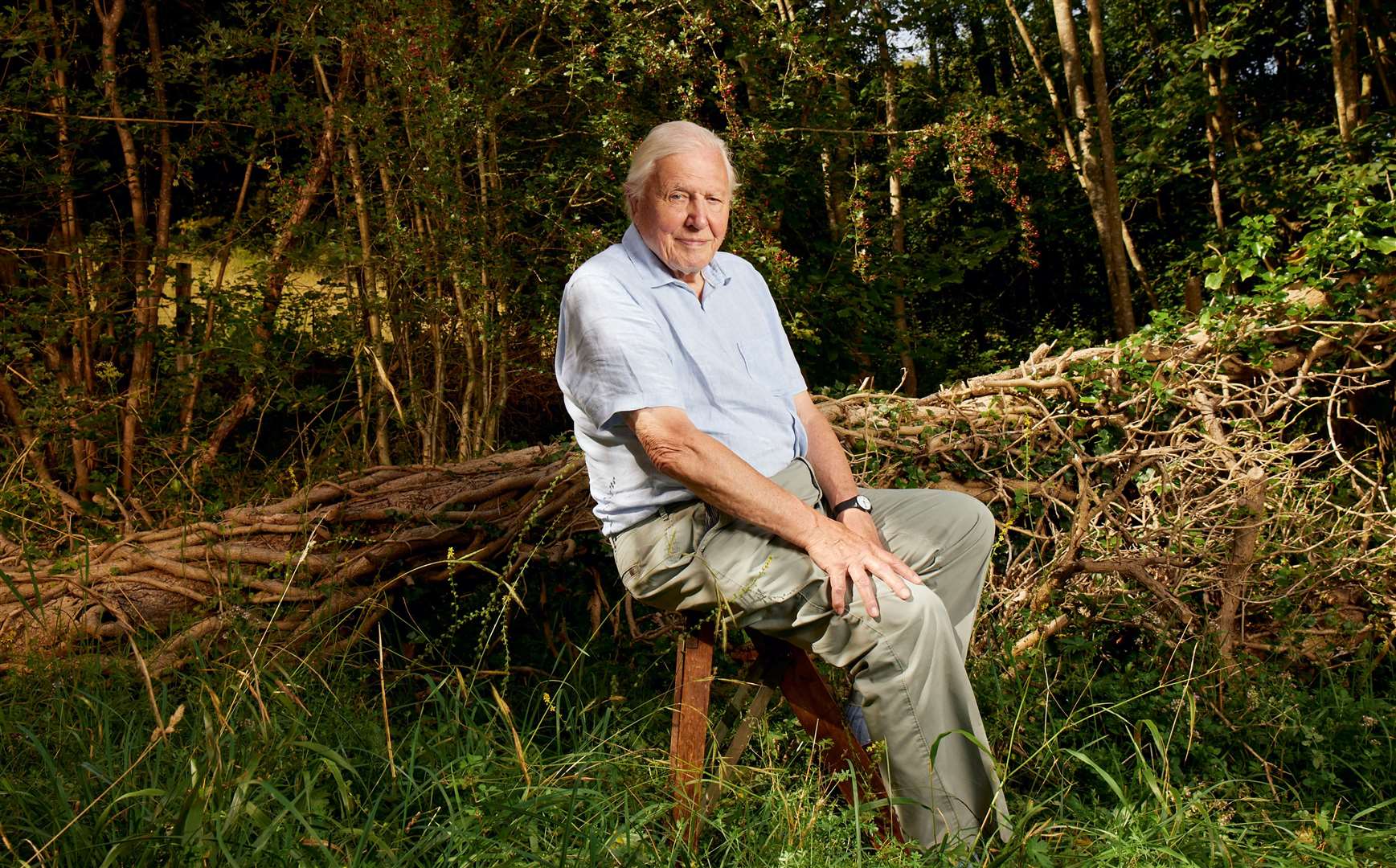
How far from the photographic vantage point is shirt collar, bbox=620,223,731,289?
234 cm

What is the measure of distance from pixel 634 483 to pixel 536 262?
3.66 m

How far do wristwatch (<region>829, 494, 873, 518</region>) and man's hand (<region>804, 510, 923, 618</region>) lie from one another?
0.34 m

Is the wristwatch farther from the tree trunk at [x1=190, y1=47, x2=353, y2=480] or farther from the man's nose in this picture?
the tree trunk at [x1=190, y1=47, x2=353, y2=480]

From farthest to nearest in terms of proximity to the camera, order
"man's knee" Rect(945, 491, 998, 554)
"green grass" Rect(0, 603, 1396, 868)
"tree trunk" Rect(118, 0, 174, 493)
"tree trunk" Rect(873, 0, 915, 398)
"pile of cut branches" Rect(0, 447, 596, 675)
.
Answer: "tree trunk" Rect(873, 0, 915, 398) < "tree trunk" Rect(118, 0, 174, 493) < "pile of cut branches" Rect(0, 447, 596, 675) < "man's knee" Rect(945, 491, 998, 554) < "green grass" Rect(0, 603, 1396, 868)

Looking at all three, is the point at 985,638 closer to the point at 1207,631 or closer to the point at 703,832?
the point at 1207,631

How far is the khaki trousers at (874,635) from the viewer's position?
6.31 ft

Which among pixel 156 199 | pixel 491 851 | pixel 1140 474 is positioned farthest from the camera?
pixel 156 199

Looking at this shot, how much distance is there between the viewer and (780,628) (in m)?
2.06

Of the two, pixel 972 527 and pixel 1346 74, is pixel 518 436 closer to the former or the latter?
pixel 972 527

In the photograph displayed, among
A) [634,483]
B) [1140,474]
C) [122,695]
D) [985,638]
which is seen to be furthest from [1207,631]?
[122,695]

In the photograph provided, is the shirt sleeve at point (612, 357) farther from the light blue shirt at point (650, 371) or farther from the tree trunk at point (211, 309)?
the tree trunk at point (211, 309)

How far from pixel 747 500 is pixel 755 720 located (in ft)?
1.54

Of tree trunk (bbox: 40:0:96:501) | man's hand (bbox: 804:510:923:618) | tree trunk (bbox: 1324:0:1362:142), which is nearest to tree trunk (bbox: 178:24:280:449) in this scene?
tree trunk (bbox: 40:0:96:501)

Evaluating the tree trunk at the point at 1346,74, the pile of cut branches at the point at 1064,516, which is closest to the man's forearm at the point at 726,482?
the pile of cut branches at the point at 1064,516
